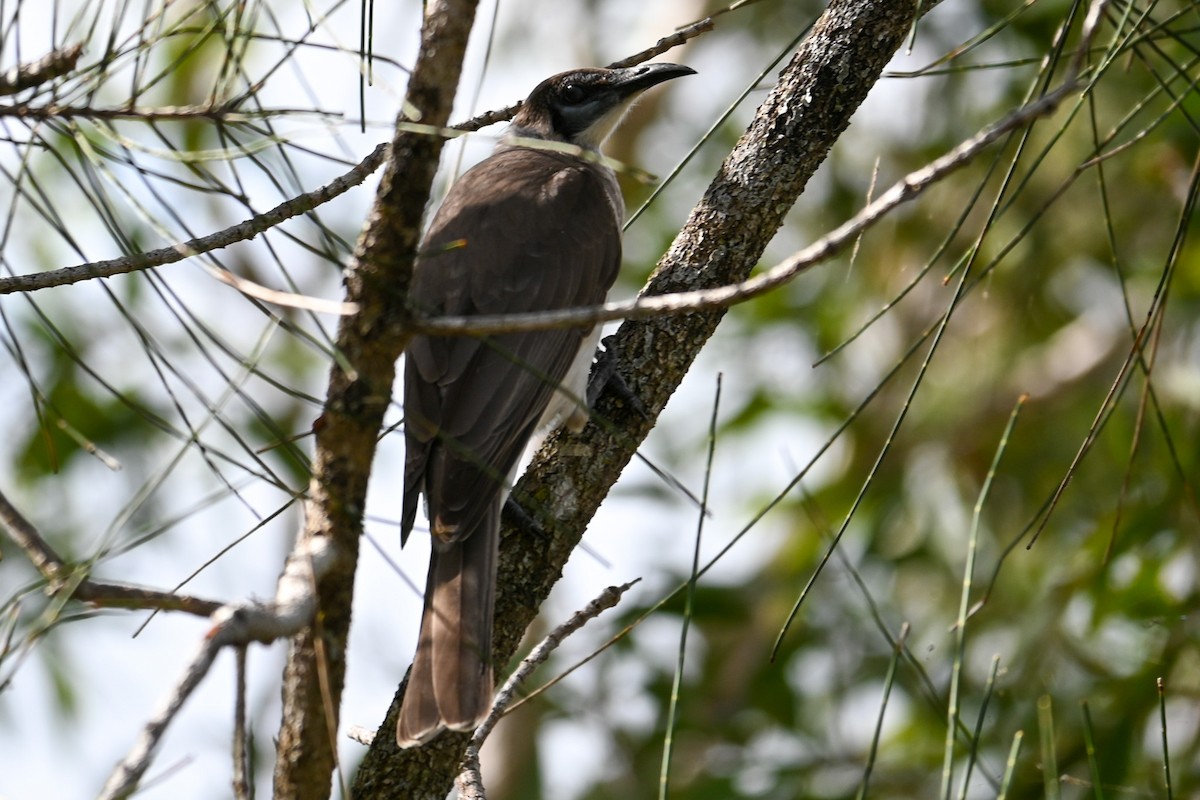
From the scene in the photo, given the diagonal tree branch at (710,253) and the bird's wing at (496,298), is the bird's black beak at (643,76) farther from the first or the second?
the diagonal tree branch at (710,253)

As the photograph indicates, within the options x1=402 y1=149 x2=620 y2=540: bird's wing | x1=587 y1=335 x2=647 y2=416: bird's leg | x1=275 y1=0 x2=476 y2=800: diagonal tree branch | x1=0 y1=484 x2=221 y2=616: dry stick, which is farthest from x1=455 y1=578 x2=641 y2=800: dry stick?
x1=0 y1=484 x2=221 y2=616: dry stick

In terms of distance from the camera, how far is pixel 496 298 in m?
4.19

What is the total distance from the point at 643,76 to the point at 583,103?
13.4 inches

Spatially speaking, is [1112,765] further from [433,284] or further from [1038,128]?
[1038,128]

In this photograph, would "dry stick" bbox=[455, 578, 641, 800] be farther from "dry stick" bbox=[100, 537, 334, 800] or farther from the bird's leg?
"dry stick" bbox=[100, 537, 334, 800]

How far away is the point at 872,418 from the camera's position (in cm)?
765

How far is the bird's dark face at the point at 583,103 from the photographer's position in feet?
17.4

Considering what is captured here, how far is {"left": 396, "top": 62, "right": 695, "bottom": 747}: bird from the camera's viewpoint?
9.94ft

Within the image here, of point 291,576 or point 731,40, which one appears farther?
point 731,40

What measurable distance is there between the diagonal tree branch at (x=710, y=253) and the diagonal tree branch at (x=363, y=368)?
1.16m

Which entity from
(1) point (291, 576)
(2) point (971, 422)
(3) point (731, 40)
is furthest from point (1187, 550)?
(3) point (731, 40)

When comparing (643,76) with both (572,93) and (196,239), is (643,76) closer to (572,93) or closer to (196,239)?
(572,93)

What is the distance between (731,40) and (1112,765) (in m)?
5.96

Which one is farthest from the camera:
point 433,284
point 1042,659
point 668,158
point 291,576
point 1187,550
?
point 668,158
